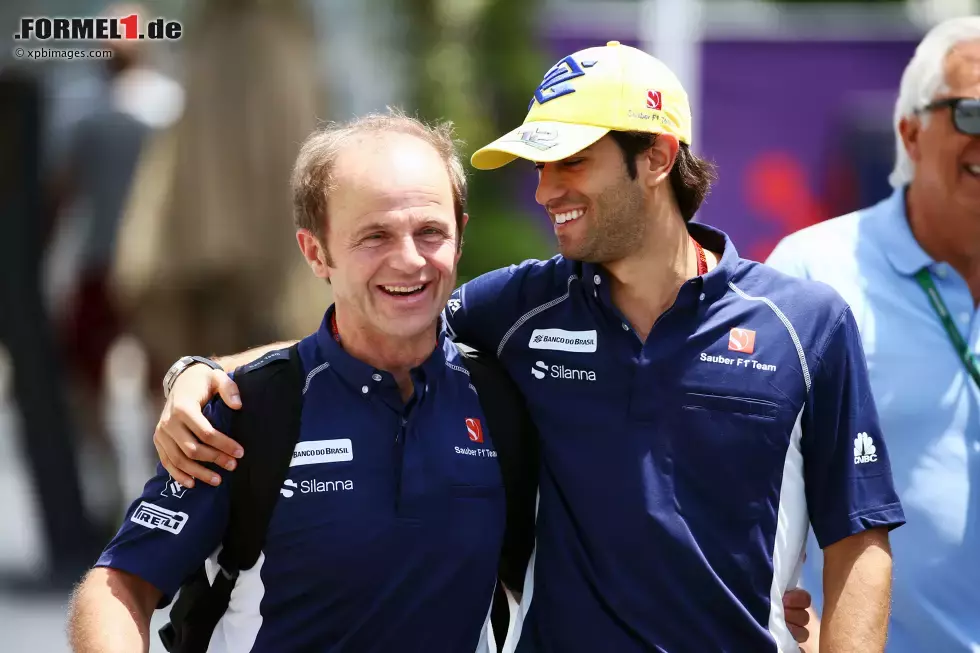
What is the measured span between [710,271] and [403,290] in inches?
31.1

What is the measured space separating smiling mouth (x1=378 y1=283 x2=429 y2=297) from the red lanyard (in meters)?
0.75

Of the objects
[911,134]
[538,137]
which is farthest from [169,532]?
[911,134]

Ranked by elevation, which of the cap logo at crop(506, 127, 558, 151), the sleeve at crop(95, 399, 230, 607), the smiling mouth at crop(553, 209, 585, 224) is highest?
the cap logo at crop(506, 127, 558, 151)

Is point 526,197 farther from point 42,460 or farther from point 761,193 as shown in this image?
point 42,460

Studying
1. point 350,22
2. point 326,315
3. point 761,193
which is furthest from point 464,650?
point 350,22

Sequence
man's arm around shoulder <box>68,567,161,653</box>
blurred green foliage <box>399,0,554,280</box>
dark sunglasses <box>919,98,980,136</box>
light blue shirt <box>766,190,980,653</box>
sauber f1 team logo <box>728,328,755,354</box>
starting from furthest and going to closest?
blurred green foliage <box>399,0,554,280</box>, dark sunglasses <box>919,98,980,136</box>, light blue shirt <box>766,190,980,653</box>, sauber f1 team logo <box>728,328,755,354</box>, man's arm around shoulder <box>68,567,161,653</box>

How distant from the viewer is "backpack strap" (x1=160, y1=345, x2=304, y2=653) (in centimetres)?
311

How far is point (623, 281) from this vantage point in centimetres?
346

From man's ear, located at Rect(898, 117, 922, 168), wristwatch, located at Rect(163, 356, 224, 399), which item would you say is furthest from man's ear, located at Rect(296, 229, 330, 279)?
man's ear, located at Rect(898, 117, 922, 168)

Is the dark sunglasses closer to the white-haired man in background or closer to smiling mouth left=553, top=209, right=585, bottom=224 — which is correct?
the white-haired man in background

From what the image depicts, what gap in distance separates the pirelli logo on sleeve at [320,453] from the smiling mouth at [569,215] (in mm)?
815

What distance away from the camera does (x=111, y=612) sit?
3004 millimetres

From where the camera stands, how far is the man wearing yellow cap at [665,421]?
322cm

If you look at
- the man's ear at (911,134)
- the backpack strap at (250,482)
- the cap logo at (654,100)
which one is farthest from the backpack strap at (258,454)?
the man's ear at (911,134)
